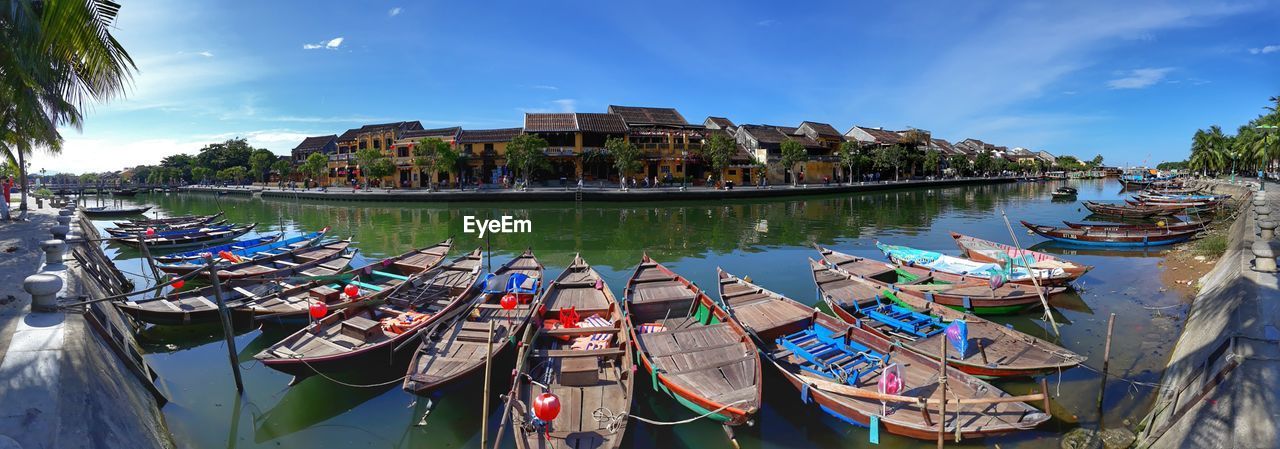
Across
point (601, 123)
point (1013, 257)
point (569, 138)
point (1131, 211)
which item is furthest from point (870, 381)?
point (601, 123)

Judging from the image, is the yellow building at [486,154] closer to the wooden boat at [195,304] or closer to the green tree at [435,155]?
the green tree at [435,155]

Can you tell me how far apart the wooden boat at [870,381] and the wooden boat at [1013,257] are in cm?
725

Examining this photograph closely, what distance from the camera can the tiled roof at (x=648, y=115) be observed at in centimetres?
6156

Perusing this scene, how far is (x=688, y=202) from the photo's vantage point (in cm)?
4969

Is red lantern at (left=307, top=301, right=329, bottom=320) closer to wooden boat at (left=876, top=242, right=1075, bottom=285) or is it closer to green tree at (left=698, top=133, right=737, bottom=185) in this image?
wooden boat at (left=876, top=242, right=1075, bottom=285)

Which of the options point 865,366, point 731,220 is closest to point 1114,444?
point 865,366

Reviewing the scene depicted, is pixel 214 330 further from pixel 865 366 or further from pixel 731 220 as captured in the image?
pixel 731 220

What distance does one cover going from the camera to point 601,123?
58.3 meters

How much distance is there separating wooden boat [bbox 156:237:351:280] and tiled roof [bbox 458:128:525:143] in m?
38.1

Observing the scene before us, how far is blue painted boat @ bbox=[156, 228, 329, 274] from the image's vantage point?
704 inches

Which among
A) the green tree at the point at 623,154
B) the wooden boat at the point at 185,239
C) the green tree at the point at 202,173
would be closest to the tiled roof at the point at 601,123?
the green tree at the point at 623,154

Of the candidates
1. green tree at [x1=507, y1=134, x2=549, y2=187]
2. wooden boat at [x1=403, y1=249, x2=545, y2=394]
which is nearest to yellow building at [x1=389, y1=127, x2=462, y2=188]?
→ green tree at [x1=507, y1=134, x2=549, y2=187]

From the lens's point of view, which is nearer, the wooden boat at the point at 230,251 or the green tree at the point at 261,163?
the wooden boat at the point at 230,251

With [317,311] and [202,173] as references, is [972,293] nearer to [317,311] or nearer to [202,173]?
[317,311]
